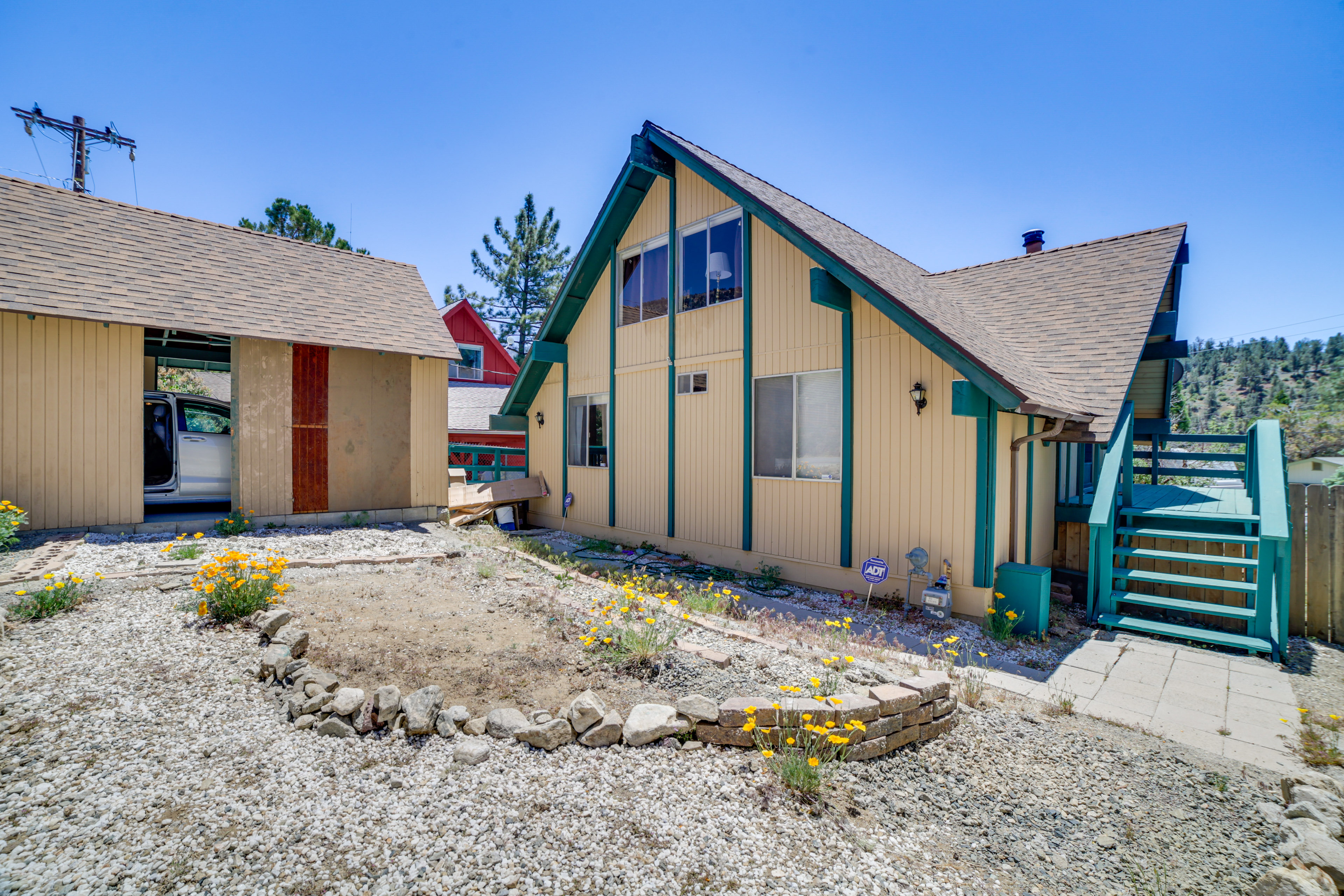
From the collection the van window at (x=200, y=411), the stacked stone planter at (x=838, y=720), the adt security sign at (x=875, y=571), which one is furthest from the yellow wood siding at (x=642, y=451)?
the van window at (x=200, y=411)

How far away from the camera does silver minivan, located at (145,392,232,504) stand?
830 cm

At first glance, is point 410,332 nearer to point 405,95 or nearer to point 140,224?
point 140,224

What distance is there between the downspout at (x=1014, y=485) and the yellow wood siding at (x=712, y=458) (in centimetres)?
324

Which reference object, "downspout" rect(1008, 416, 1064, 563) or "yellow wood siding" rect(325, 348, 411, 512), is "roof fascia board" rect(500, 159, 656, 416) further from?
"downspout" rect(1008, 416, 1064, 563)

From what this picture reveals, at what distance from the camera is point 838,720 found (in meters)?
3.04

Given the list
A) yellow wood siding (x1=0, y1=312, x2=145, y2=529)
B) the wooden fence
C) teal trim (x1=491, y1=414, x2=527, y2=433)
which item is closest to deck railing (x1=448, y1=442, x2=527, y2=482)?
teal trim (x1=491, y1=414, x2=527, y2=433)

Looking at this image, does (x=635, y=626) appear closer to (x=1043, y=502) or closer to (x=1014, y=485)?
(x=1014, y=485)

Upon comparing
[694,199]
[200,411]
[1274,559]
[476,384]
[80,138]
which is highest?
[80,138]

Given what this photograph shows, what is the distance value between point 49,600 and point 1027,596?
8406 millimetres

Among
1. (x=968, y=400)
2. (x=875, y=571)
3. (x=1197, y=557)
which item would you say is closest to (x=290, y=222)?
(x=875, y=571)

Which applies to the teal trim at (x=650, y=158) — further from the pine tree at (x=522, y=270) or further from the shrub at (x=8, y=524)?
the pine tree at (x=522, y=270)

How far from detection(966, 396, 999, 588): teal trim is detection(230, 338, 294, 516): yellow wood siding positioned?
976 cm

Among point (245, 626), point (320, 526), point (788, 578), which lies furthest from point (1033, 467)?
point (320, 526)

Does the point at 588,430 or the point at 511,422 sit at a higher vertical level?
the point at 511,422
